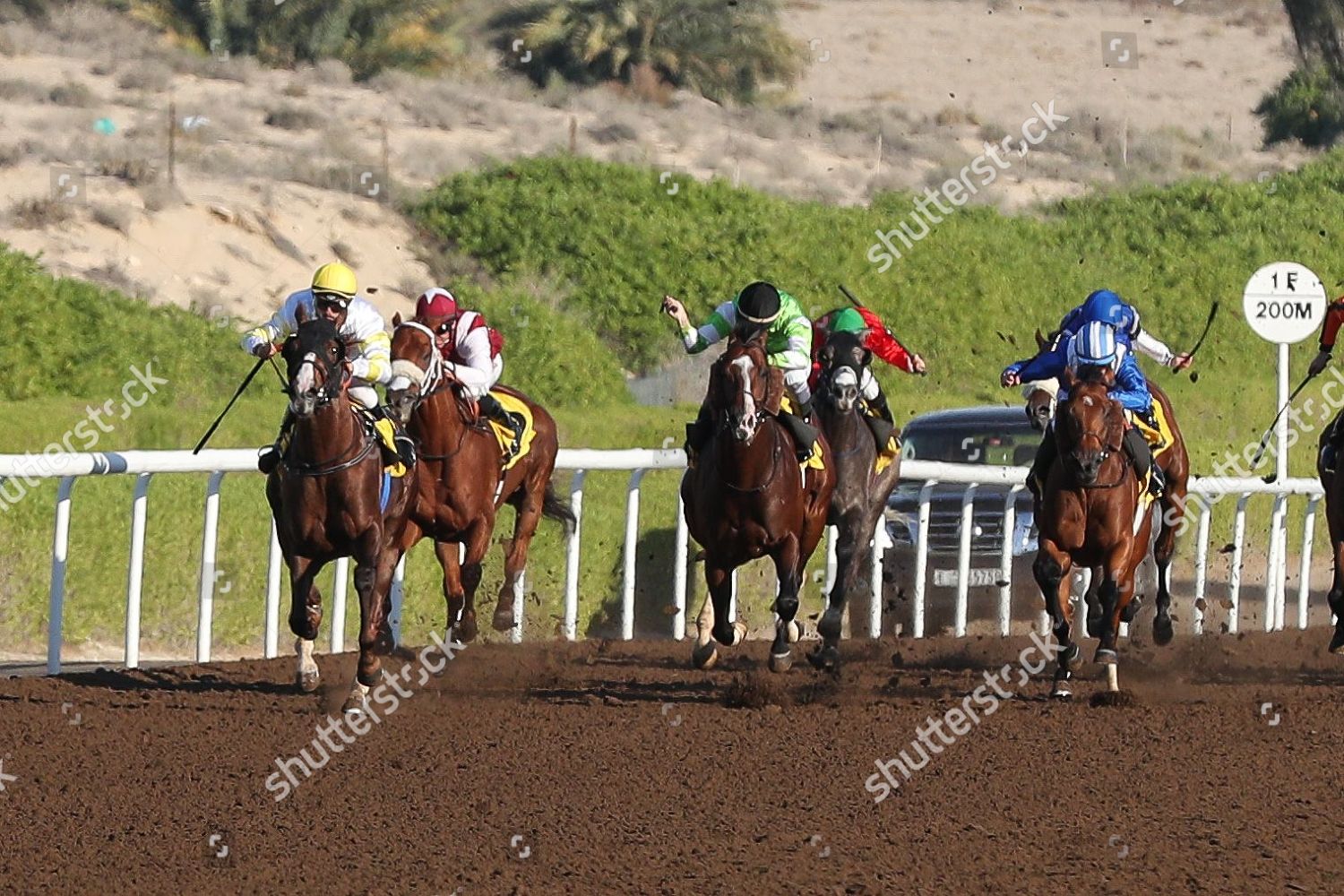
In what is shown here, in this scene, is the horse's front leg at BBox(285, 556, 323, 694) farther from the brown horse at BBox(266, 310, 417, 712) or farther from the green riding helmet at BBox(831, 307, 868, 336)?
the green riding helmet at BBox(831, 307, 868, 336)

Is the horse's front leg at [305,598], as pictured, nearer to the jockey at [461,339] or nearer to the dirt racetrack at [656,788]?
the dirt racetrack at [656,788]

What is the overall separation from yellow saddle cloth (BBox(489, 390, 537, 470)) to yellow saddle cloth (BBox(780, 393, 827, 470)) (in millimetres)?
1526

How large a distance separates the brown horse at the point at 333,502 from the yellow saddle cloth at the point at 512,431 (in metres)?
2.00

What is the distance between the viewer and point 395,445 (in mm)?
10070

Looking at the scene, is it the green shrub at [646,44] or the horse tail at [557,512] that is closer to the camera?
the horse tail at [557,512]

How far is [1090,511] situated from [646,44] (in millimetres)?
33528

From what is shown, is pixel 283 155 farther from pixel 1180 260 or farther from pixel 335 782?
pixel 335 782

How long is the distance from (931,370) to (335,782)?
1948 cm

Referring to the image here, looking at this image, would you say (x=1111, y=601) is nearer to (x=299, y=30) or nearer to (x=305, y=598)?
(x=305, y=598)

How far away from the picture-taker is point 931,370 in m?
26.8

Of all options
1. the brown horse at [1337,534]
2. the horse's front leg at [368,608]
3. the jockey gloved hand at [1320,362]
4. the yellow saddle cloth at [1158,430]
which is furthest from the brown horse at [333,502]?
the jockey gloved hand at [1320,362]

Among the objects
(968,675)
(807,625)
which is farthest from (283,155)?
(968,675)

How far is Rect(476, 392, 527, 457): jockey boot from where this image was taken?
11.9 m

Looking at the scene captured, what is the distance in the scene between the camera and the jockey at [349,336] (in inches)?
384
